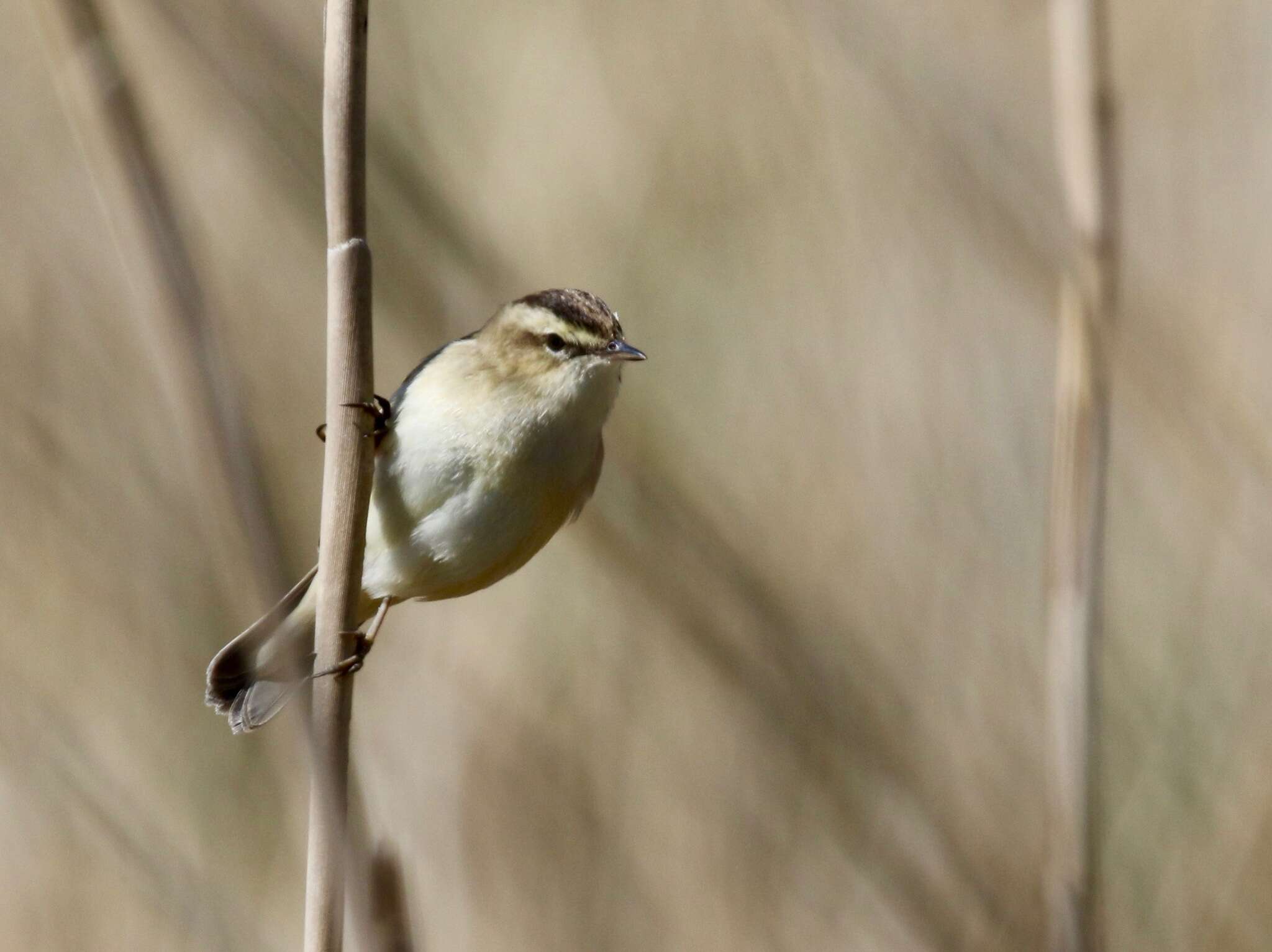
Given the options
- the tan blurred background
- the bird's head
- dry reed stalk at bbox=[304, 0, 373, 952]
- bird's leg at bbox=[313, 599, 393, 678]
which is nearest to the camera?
dry reed stalk at bbox=[304, 0, 373, 952]

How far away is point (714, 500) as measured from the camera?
285 cm

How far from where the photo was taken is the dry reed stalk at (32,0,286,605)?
1.47 m

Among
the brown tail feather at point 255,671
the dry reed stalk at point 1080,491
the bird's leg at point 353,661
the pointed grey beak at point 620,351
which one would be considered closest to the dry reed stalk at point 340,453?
the bird's leg at point 353,661

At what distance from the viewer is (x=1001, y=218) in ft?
8.30

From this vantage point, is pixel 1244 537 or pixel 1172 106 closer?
pixel 1244 537

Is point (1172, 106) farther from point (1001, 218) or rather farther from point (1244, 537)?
point (1244, 537)

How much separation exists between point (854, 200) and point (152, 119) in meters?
1.66

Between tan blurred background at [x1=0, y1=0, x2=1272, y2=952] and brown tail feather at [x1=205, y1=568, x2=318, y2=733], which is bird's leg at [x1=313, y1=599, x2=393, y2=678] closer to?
brown tail feather at [x1=205, y1=568, x2=318, y2=733]

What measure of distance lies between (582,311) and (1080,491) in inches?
37.5

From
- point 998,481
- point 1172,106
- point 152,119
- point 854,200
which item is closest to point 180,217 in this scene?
point 152,119

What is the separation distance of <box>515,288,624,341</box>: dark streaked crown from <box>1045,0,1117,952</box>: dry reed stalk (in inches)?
32.5

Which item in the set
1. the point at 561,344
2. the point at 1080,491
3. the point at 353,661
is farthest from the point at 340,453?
the point at 1080,491

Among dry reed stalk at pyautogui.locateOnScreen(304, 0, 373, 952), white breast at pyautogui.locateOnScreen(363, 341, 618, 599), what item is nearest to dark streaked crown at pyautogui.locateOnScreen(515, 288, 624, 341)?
white breast at pyautogui.locateOnScreen(363, 341, 618, 599)

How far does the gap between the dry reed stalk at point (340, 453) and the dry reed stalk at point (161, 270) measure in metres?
0.08
